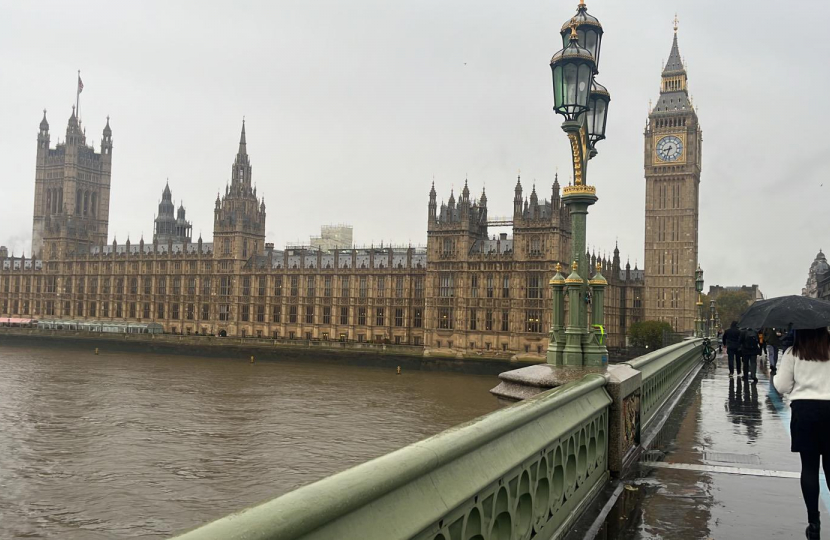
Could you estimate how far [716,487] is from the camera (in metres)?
8.02

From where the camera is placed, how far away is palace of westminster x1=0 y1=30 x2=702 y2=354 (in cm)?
7488

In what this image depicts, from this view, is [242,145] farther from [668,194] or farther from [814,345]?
[814,345]

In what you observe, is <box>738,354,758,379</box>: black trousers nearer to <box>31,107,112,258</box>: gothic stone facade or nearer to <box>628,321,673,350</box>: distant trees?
<box>628,321,673,350</box>: distant trees

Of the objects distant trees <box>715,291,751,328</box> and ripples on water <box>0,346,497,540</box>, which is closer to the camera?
ripples on water <box>0,346,497,540</box>

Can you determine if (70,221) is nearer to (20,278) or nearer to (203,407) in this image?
(20,278)

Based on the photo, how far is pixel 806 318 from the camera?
614cm

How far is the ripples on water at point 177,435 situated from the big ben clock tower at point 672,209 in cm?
4871

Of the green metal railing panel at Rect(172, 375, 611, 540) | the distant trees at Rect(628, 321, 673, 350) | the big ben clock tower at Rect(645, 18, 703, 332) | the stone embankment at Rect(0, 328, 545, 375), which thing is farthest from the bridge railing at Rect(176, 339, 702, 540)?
the big ben clock tower at Rect(645, 18, 703, 332)

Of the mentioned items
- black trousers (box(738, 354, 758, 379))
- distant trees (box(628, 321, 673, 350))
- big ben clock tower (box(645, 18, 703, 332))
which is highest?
big ben clock tower (box(645, 18, 703, 332))

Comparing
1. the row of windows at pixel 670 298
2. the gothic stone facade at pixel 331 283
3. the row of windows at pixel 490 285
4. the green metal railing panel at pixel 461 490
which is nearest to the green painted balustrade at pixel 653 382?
the green metal railing panel at pixel 461 490

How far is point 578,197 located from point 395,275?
7246 cm

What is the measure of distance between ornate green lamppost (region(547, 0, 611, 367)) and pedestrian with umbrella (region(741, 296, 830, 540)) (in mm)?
4845

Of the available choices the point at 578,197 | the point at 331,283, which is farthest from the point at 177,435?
the point at 331,283

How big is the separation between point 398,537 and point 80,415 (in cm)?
3734
